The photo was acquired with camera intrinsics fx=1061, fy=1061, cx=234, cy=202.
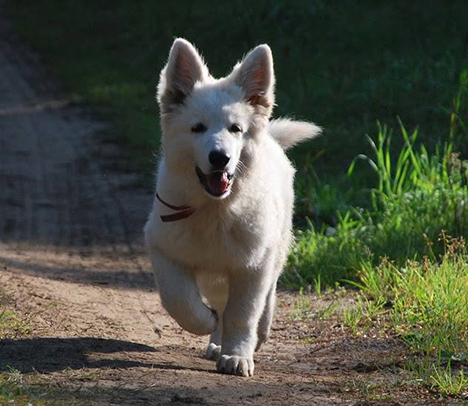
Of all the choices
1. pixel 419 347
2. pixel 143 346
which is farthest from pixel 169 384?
pixel 419 347

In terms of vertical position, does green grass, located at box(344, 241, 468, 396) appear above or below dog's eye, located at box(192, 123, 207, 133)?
below

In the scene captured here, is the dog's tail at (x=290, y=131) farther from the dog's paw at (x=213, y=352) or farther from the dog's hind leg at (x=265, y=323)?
the dog's paw at (x=213, y=352)

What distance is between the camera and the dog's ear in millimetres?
5699

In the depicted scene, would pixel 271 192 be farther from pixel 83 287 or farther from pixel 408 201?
pixel 408 201

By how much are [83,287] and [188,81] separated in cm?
217

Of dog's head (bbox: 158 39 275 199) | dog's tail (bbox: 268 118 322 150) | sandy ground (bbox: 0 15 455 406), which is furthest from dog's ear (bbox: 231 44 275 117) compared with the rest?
sandy ground (bbox: 0 15 455 406)

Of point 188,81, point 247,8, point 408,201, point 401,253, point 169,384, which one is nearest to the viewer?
Answer: point 169,384

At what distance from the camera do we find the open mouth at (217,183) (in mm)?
5309

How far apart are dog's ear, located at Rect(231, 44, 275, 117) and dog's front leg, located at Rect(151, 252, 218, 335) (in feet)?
3.30

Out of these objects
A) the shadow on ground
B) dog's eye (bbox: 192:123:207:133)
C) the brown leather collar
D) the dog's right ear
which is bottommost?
the shadow on ground

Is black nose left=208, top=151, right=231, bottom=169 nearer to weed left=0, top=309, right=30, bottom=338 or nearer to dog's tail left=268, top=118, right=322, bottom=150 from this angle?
weed left=0, top=309, right=30, bottom=338

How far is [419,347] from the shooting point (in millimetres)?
5734

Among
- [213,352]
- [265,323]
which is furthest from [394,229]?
[213,352]

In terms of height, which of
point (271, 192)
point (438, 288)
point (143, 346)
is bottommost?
point (143, 346)
